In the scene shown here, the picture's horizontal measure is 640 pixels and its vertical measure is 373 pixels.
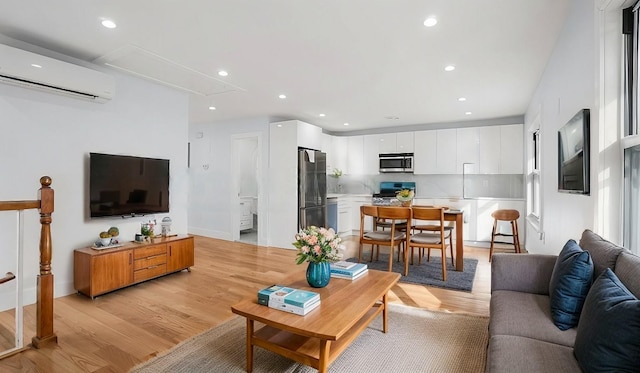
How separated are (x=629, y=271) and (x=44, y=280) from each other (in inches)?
136

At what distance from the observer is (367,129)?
24.1 feet

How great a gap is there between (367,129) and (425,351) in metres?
5.72

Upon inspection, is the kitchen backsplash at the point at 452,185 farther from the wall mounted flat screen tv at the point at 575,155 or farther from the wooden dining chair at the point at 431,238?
the wall mounted flat screen tv at the point at 575,155

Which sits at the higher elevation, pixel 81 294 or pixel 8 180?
pixel 8 180

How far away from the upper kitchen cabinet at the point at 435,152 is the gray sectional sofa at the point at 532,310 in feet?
14.6

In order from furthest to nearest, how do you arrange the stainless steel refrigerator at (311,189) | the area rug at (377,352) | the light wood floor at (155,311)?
the stainless steel refrigerator at (311,189)
the light wood floor at (155,311)
the area rug at (377,352)

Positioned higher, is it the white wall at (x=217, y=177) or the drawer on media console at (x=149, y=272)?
the white wall at (x=217, y=177)

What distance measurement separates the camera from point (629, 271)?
131 cm

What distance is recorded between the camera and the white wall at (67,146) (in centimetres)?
289

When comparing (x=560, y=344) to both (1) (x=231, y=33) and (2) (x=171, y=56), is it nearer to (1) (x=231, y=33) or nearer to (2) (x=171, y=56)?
(1) (x=231, y=33)

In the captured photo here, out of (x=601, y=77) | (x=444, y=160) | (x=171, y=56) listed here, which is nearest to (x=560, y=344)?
(x=601, y=77)

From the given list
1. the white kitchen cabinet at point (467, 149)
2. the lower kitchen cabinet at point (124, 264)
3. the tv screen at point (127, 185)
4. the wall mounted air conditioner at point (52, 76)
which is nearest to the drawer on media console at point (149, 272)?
the lower kitchen cabinet at point (124, 264)

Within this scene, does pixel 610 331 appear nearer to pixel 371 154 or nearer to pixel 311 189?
pixel 311 189

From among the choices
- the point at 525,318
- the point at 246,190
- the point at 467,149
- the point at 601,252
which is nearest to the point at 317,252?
the point at 525,318
